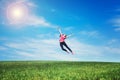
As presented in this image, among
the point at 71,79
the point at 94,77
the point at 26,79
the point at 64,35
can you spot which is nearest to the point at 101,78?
the point at 94,77

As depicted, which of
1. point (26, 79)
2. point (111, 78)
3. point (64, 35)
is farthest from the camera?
point (64, 35)

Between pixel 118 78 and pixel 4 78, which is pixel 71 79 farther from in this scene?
pixel 4 78

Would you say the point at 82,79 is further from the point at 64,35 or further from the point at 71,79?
the point at 64,35

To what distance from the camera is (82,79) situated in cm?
2031

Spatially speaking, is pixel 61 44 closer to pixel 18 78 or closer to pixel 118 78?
pixel 18 78

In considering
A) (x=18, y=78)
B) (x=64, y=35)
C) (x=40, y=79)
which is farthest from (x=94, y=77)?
(x=64, y=35)

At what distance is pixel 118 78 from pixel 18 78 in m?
8.65

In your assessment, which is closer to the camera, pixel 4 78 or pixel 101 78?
pixel 101 78

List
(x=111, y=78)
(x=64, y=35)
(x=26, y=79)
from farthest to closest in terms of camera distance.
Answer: (x=64, y=35) → (x=26, y=79) → (x=111, y=78)

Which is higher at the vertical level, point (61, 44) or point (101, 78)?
point (61, 44)

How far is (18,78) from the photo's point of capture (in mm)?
22531

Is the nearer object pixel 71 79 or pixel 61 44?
pixel 71 79

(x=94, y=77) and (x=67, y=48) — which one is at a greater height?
(x=67, y=48)

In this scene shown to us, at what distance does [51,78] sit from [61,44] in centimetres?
1082
